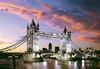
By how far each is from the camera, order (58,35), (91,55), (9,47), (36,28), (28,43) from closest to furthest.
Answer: (9,47)
(28,43)
(36,28)
(58,35)
(91,55)

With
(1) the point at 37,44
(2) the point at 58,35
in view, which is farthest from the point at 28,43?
(2) the point at 58,35

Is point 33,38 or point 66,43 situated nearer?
point 33,38

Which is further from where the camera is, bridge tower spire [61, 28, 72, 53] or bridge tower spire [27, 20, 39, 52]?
bridge tower spire [61, 28, 72, 53]

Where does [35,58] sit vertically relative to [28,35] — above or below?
below

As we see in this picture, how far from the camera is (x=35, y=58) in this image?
351 ft

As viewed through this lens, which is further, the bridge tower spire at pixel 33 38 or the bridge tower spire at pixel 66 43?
the bridge tower spire at pixel 66 43

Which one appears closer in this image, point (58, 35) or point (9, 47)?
point (9, 47)

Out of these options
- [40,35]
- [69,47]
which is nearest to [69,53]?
[69,47]

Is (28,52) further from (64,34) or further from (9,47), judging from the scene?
(64,34)

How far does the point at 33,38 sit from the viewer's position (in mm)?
121875

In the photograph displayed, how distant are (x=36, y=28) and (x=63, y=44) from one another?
26200mm

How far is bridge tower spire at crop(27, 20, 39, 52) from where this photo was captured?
11744 centimetres

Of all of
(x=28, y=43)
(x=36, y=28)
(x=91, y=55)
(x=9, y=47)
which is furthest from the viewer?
(x=91, y=55)

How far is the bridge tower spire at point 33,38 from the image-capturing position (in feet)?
385
